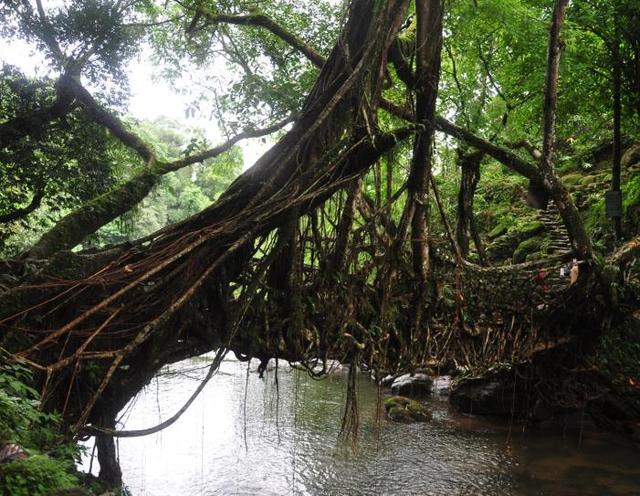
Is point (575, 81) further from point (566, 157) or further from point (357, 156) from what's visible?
point (566, 157)

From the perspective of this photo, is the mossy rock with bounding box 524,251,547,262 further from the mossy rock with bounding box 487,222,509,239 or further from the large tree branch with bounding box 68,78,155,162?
the large tree branch with bounding box 68,78,155,162

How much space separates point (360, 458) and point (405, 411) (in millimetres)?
2230

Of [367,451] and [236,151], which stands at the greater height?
[236,151]

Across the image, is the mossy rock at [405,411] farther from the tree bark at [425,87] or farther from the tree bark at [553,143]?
the tree bark at [425,87]

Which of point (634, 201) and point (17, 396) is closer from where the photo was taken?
point (17, 396)

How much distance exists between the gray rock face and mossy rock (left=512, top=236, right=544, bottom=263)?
333cm

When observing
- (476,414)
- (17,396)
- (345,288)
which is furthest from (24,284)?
(476,414)

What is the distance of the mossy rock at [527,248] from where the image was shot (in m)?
11.7

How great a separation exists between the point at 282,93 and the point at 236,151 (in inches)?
116

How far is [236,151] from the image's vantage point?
33.4 feet

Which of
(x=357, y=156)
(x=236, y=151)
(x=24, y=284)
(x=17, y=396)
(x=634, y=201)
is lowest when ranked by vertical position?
(x=17, y=396)

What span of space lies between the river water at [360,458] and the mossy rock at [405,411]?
0.71ft

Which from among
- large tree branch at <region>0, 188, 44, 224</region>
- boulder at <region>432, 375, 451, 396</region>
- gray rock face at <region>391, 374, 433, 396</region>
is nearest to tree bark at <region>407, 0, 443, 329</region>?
large tree branch at <region>0, 188, 44, 224</region>

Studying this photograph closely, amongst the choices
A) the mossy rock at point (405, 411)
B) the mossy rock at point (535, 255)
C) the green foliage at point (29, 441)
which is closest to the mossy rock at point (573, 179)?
the mossy rock at point (535, 255)
